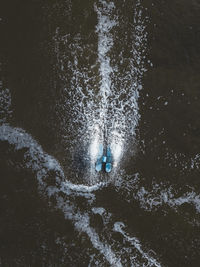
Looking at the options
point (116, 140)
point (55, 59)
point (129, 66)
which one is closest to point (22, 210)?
point (116, 140)

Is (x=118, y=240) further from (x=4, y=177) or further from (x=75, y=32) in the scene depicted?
(x=75, y=32)

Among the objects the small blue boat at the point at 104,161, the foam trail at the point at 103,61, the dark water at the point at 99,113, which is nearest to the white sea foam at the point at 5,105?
Result: the dark water at the point at 99,113

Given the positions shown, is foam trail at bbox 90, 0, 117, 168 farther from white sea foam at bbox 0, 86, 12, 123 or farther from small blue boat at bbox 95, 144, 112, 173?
white sea foam at bbox 0, 86, 12, 123

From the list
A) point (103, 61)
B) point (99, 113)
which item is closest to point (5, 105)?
point (99, 113)

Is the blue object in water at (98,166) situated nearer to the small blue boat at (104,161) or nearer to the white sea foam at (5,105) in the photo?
the small blue boat at (104,161)

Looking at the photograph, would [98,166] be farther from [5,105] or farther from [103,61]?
[5,105]
